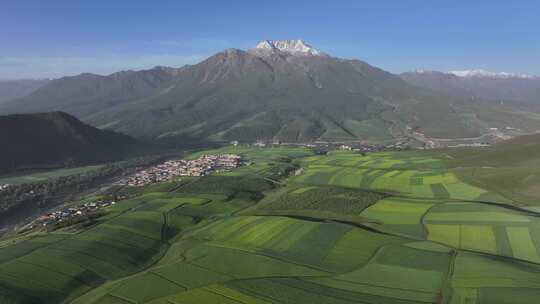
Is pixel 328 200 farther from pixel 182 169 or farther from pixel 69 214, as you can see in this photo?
pixel 182 169

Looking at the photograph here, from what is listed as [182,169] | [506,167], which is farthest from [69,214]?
[506,167]

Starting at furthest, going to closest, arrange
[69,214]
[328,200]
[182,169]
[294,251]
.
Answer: [182,169] < [328,200] < [69,214] < [294,251]

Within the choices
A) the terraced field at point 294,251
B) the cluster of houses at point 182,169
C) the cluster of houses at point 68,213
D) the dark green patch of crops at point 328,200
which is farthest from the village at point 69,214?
the dark green patch of crops at point 328,200

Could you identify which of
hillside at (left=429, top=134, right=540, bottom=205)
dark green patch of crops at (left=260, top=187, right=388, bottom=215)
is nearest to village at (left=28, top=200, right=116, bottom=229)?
dark green patch of crops at (left=260, top=187, right=388, bottom=215)

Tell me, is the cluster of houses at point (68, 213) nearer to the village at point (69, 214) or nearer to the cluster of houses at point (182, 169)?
the village at point (69, 214)

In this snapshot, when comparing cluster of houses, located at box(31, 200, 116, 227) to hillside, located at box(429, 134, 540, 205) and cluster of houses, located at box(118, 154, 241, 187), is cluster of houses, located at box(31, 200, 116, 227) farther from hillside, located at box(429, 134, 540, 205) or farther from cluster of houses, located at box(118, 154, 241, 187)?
hillside, located at box(429, 134, 540, 205)

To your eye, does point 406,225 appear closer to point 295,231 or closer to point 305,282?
point 295,231
